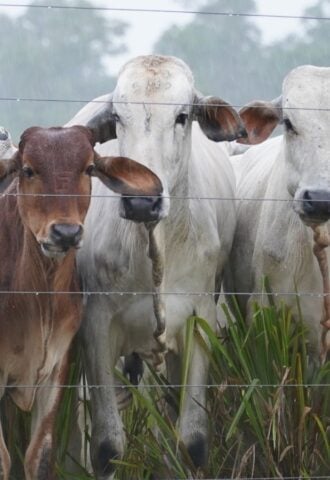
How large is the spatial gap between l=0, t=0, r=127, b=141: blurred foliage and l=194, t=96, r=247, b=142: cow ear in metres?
2.03

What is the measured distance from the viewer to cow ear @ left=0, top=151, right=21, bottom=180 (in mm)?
5992

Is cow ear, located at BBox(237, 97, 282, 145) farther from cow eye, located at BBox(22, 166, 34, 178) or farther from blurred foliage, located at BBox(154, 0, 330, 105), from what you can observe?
blurred foliage, located at BBox(154, 0, 330, 105)

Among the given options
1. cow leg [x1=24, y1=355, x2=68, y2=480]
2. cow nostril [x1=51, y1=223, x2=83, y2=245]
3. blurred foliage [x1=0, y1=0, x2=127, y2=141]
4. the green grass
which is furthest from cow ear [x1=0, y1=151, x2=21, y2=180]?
blurred foliage [x1=0, y1=0, x2=127, y2=141]

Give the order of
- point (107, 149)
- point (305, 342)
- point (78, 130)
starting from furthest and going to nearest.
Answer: point (107, 149) < point (305, 342) < point (78, 130)

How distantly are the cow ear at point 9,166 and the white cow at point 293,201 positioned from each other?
1.19 m

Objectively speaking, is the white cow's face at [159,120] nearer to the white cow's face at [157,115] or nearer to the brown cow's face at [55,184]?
the white cow's face at [157,115]

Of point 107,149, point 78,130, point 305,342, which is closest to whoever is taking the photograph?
point 78,130

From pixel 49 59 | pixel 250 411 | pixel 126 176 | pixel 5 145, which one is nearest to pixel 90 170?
pixel 126 176

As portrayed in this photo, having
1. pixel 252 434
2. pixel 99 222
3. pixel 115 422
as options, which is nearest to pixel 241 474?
pixel 252 434

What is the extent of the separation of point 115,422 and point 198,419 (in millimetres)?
368

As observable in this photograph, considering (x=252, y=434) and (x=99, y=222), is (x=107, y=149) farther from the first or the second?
(x=252, y=434)

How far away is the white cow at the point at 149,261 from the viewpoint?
6.45 meters

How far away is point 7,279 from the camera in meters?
6.26

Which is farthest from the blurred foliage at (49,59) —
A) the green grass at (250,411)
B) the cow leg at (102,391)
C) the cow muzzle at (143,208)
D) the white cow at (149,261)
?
the cow muzzle at (143,208)
